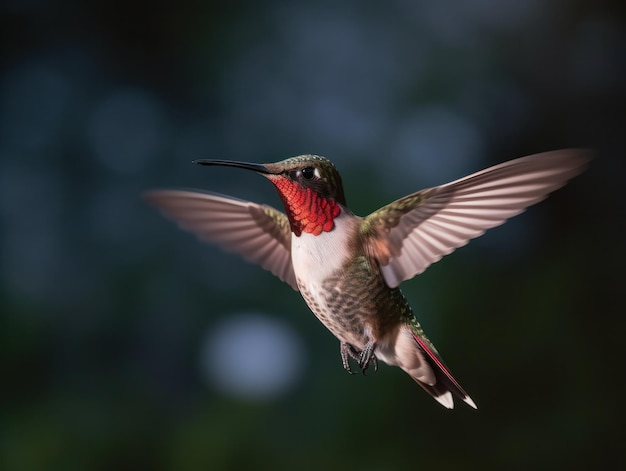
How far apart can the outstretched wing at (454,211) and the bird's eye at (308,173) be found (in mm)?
76

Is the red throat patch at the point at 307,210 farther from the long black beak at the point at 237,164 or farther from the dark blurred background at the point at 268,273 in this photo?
the dark blurred background at the point at 268,273

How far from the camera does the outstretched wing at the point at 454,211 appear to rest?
1.10 feet

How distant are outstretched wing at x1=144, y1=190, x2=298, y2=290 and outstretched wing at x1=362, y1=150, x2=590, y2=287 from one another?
0.11m

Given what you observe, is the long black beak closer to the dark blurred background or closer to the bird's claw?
the bird's claw

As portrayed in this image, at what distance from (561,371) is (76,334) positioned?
1302 mm


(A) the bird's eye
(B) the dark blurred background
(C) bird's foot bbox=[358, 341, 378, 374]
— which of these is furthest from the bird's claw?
(B) the dark blurred background

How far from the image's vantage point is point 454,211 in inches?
17.6

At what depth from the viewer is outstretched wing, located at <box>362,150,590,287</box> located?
34 centimetres

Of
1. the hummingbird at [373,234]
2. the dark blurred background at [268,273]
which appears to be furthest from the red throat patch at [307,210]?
the dark blurred background at [268,273]

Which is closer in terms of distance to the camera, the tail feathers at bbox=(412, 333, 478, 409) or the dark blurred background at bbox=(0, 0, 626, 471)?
the tail feathers at bbox=(412, 333, 478, 409)

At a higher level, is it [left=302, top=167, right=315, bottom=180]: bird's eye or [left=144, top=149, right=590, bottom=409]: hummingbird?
[left=302, top=167, right=315, bottom=180]: bird's eye

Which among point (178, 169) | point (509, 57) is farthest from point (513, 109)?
point (178, 169)

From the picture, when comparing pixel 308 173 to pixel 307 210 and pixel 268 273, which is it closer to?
pixel 307 210

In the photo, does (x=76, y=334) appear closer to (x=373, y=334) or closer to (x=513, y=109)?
(x=513, y=109)
